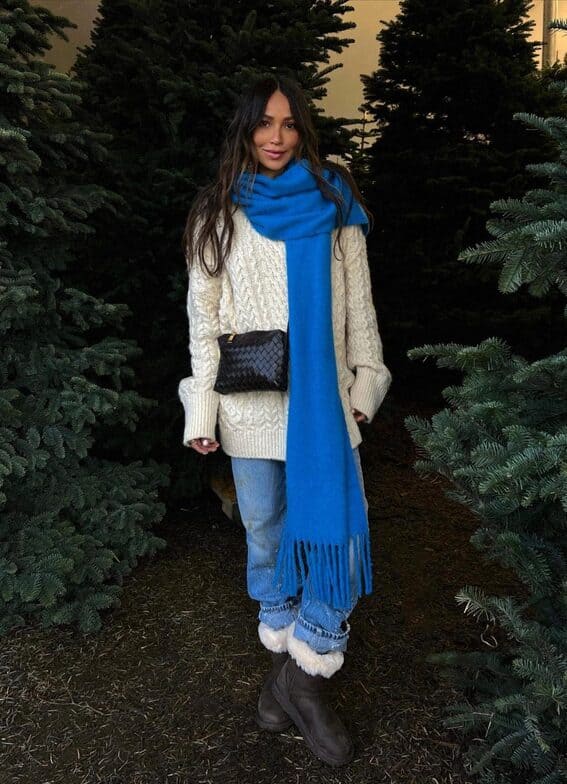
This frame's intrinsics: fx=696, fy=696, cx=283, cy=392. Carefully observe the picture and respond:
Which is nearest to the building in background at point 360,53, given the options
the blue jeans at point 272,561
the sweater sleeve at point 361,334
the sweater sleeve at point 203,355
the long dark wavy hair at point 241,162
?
the long dark wavy hair at point 241,162

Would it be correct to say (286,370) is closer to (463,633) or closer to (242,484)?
(242,484)

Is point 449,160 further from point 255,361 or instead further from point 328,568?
point 328,568

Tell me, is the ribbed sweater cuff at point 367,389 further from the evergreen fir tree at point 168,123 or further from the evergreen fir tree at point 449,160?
the evergreen fir tree at point 449,160

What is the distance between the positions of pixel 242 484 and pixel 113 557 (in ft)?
3.36

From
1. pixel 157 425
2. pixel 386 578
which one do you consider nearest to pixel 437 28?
pixel 157 425

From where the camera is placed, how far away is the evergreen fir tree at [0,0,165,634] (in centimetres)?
269

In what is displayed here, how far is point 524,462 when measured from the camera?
4.95 ft

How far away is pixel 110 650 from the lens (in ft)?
9.16

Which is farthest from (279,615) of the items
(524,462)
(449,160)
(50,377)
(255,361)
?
(449,160)

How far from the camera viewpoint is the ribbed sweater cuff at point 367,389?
2291 mm

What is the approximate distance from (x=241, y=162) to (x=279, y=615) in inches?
59.7

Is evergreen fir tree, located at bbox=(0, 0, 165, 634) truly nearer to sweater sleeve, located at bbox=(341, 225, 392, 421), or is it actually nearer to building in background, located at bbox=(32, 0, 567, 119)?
sweater sleeve, located at bbox=(341, 225, 392, 421)

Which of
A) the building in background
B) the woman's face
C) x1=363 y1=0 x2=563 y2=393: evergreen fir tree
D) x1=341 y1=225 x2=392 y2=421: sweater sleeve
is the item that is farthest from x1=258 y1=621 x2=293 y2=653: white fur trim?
the building in background

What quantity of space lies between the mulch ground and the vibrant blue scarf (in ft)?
1.73
